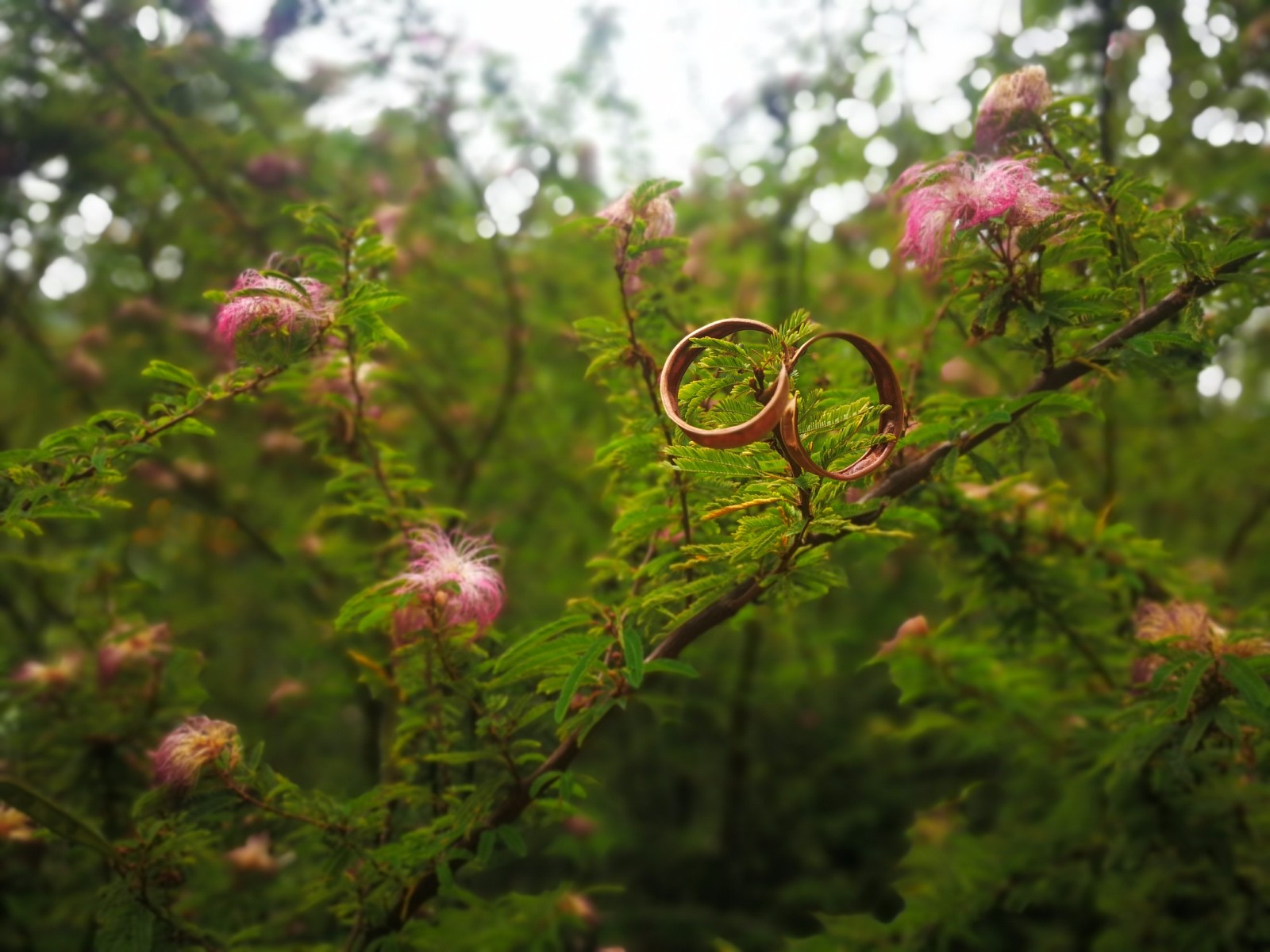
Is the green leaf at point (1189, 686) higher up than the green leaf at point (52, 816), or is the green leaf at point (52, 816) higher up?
the green leaf at point (52, 816)

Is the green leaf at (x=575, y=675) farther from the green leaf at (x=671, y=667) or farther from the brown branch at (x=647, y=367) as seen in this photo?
the brown branch at (x=647, y=367)

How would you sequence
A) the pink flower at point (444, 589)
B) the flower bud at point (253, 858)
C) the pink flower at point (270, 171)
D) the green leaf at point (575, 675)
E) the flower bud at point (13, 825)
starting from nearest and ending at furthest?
1. the green leaf at point (575, 675)
2. the pink flower at point (444, 589)
3. the flower bud at point (13, 825)
4. the flower bud at point (253, 858)
5. the pink flower at point (270, 171)

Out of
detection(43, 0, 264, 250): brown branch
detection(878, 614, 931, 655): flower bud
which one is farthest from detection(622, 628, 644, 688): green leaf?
detection(43, 0, 264, 250): brown branch

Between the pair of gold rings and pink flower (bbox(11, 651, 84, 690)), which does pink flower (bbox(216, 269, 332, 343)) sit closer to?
the pair of gold rings

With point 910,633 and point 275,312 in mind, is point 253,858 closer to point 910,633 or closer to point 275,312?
point 275,312

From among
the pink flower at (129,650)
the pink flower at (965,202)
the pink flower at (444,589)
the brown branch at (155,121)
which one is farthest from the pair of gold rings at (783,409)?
the brown branch at (155,121)

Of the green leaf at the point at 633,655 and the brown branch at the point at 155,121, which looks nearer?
the green leaf at the point at 633,655

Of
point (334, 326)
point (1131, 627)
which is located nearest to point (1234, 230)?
point (1131, 627)
